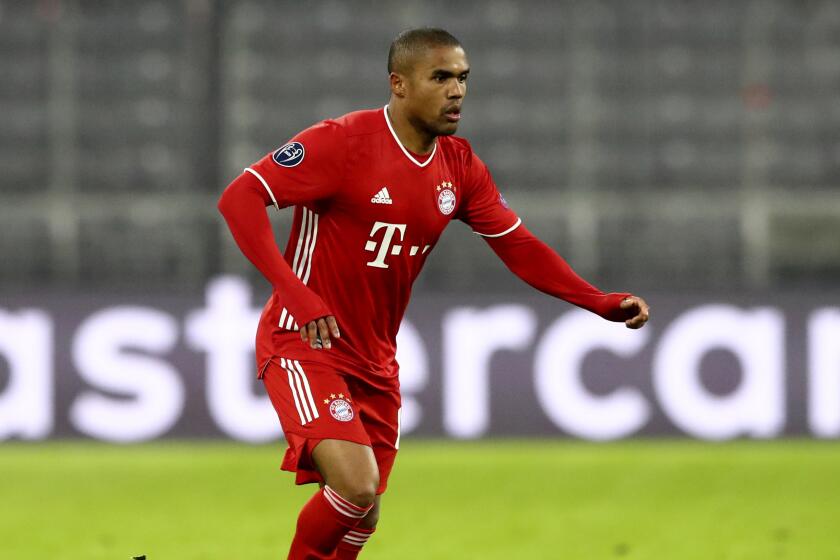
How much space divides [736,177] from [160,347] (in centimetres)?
459

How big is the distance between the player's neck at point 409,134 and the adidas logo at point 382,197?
168 mm

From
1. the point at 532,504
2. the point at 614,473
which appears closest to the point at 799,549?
the point at 532,504

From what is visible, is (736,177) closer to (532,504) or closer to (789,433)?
(789,433)

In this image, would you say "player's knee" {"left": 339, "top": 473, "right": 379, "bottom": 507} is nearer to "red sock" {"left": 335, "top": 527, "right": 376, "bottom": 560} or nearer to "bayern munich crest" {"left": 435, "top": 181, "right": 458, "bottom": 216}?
"red sock" {"left": 335, "top": 527, "right": 376, "bottom": 560}

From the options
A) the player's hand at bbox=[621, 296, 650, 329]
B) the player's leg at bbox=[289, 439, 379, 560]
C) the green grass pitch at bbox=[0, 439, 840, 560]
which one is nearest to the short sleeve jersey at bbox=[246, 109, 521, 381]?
the player's leg at bbox=[289, 439, 379, 560]

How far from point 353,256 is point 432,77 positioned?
60cm

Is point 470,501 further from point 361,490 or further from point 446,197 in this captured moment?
point 361,490

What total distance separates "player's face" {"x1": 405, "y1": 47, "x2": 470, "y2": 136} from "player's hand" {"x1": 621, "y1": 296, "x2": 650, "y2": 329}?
0.81m

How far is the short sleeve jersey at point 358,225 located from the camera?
4.70 meters

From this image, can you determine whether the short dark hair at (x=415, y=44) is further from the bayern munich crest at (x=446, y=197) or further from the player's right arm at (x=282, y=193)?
the bayern munich crest at (x=446, y=197)

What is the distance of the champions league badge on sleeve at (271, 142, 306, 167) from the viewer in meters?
4.63

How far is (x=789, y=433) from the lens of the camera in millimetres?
9727

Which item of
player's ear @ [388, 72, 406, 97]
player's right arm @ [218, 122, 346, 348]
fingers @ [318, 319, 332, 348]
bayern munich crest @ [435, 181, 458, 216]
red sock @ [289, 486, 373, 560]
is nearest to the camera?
fingers @ [318, 319, 332, 348]

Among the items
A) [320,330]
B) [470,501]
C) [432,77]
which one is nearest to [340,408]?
[320,330]
